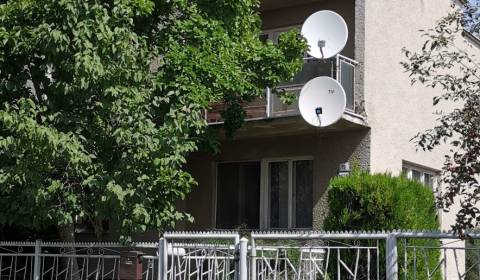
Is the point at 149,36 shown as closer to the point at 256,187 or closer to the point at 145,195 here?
the point at 145,195

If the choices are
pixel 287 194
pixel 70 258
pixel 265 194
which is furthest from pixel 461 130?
pixel 265 194

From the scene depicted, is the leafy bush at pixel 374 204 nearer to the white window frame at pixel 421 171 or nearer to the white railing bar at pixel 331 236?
the white window frame at pixel 421 171

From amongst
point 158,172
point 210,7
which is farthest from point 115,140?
point 210,7

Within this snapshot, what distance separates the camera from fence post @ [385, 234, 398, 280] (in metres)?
7.88

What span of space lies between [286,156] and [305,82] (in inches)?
68.2

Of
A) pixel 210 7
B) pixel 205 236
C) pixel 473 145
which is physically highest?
pixel 210 7

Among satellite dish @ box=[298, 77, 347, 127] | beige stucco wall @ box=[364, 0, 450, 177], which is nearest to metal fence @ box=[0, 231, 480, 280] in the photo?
satellite dish @ box=[298, 77, 347, 127]

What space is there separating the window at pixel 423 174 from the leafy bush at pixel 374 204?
306cm

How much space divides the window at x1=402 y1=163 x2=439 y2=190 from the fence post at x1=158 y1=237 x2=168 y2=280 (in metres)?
7.55

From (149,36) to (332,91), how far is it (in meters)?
3.58

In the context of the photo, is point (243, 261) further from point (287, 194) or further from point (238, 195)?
point (238, 195)

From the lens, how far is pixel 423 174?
658 inches

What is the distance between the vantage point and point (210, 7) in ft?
38.4

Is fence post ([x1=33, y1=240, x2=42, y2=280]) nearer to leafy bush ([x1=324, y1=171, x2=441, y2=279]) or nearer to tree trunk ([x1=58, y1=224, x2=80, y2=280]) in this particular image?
tree trunk ([x1=58, y1=224, x2=80, y2=280])
